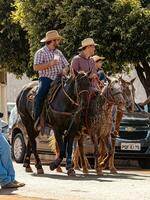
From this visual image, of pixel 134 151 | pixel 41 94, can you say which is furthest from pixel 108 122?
pixel 134 151

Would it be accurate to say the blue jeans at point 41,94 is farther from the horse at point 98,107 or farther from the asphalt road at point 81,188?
the asphalt road at point 81,188

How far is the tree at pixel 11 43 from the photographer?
2792cm

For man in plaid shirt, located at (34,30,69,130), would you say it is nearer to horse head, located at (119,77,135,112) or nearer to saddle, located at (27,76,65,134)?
saddle, located at (27,76,65,134)

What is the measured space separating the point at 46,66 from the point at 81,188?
Result: 321 cm

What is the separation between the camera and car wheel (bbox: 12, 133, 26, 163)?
60.7ft

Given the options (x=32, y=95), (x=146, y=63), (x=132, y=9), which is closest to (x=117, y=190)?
(x=32, y=95)

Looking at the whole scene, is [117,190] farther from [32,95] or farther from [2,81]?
[2,81]

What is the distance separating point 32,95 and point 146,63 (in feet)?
37.9

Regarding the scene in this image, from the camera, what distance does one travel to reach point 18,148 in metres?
→ 18.8

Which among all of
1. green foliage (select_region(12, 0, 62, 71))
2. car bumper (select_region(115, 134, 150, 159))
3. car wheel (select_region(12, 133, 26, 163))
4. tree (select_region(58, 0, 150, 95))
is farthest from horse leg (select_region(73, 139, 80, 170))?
green foliage (select_region(12, 0, 62, 71))

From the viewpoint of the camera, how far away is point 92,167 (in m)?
16.6

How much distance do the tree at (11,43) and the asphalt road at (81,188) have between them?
15.2m

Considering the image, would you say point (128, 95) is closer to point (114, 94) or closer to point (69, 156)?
point (114, 94)

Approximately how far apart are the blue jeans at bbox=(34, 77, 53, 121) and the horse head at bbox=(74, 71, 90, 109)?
26.2 inches
